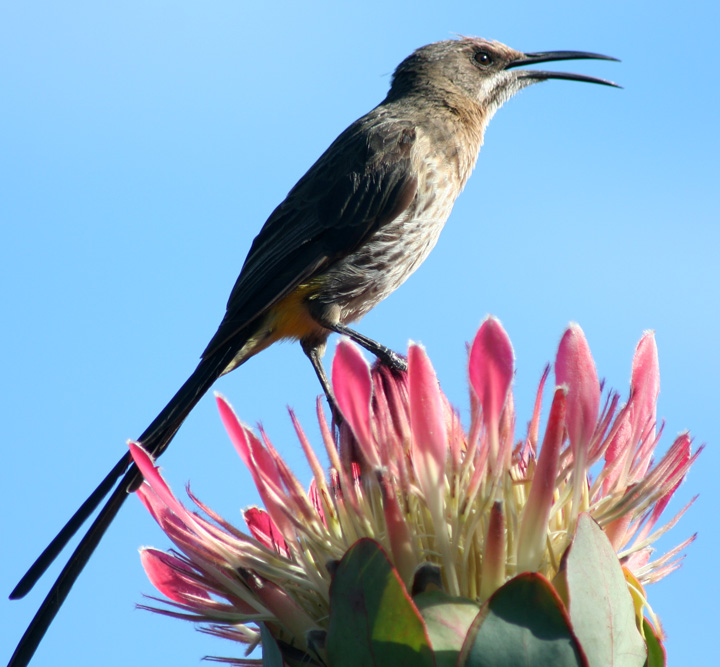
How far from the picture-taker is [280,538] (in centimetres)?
226

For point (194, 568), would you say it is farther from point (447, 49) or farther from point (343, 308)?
point (447, 49)

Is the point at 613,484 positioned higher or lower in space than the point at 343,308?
lower

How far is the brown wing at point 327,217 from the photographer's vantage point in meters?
4.60

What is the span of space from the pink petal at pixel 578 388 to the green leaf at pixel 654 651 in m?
0.39

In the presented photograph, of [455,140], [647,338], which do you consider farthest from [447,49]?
[647,338]

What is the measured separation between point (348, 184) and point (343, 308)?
2.48 ft

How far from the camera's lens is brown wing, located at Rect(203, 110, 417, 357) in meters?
4.60

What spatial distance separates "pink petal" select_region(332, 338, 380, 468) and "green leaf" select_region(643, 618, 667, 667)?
67 cm

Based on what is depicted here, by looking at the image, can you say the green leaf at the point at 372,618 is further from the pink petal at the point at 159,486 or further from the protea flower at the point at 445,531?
the pink petal at the point at 159,486

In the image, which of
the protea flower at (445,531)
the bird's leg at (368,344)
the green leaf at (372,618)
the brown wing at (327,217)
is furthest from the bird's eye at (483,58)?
the green leaf at (372,618)

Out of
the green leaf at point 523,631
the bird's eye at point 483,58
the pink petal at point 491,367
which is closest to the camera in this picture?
the green leaf at point 523,631

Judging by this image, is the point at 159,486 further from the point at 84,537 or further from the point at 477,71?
the point at 477,71

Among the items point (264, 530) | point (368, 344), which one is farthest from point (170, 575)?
point (368, 344)

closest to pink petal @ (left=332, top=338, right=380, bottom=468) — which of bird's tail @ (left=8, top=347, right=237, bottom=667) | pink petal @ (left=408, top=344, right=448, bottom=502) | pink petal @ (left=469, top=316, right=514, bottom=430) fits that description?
pink petal @ (left=408, top=344, right=448, bottom=502)
